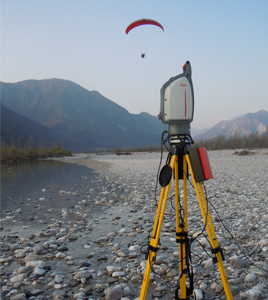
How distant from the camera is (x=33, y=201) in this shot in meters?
8.01

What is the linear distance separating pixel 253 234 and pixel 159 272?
6.57 ft

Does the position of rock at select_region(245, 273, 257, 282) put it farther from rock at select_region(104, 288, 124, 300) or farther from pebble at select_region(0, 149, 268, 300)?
rock at select_region(104, 288, 124, 300)

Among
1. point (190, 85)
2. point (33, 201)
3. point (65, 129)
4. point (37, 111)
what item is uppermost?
point (37, 111)

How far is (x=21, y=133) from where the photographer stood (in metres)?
98.9

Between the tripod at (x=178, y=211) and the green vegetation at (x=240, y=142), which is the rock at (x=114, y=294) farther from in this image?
the green vegetation at (x=240, y=142)

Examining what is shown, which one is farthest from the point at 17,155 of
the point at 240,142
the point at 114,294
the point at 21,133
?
the point at 21,133

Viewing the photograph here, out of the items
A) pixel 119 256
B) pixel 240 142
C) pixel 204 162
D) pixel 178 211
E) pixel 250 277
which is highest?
pixel 240 142

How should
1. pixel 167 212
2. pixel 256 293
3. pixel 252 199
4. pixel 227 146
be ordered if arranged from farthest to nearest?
pixel 227 146
pixel 252 199
pixel 167 212
pixel 256 293

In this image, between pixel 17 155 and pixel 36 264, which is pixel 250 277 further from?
pixel 17 155

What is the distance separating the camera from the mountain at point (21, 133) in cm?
8203

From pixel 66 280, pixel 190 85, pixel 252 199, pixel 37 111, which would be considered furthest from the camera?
pixel 37 111

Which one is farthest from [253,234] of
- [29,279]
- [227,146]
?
[227,146]

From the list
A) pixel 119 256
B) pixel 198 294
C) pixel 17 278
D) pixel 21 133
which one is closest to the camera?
pixel 198 294

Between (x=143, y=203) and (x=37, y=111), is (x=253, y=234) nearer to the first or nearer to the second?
(x=143, y=203)
